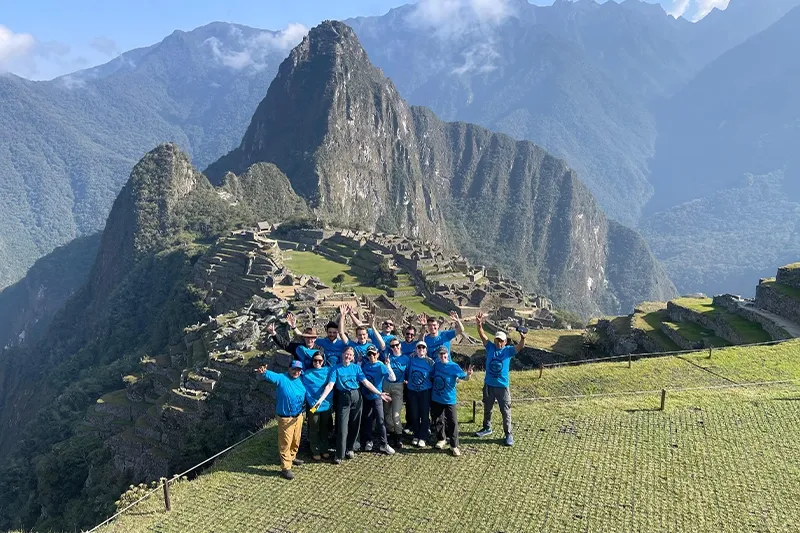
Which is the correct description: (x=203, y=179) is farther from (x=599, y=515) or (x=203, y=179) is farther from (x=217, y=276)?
(x=599, y=515)

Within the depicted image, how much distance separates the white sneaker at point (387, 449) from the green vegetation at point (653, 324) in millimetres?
13514

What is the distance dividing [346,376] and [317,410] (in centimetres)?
70

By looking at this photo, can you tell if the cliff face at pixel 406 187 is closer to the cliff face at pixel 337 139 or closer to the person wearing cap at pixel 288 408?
the cliff face at pixel 337 139

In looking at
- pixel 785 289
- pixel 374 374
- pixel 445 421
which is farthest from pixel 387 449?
pixel 785 289

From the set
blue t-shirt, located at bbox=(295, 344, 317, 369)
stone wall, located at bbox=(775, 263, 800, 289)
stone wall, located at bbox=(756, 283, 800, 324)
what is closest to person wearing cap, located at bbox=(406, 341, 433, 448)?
blue t-shirt, located at bbox=(295, 344, 317, 369)

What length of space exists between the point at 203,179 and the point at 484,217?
11066 centimetres

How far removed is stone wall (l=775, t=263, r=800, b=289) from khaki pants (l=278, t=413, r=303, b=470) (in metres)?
19.9

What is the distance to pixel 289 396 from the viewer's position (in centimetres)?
806

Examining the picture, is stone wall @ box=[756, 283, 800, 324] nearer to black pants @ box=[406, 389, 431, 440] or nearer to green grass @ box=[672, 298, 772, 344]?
green grass @ box=[672, 298, 772, 344]

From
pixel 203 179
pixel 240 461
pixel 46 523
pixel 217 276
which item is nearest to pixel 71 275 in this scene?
pixel 203 179

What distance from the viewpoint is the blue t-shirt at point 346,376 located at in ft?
27.2

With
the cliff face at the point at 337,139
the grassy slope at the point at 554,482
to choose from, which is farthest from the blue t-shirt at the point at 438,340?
the cliff face at the point at 337,139

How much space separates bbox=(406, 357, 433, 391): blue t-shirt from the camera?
8820 millimetres

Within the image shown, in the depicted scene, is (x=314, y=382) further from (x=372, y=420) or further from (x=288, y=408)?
(x=372, y=420)
